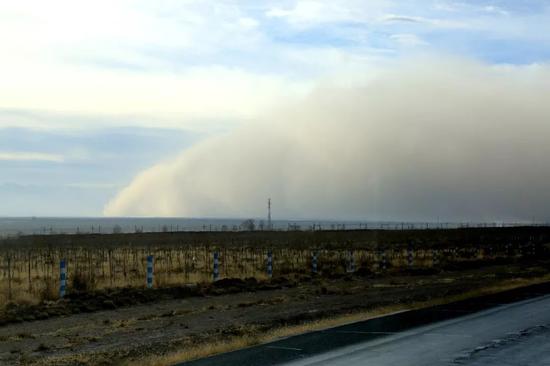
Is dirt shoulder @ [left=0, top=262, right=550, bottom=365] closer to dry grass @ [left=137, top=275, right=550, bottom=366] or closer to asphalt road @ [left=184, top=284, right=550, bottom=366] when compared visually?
dry grass @ [left=137, top=275, right=550, bottom=366]

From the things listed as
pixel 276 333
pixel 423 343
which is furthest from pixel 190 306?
pixel 423 343

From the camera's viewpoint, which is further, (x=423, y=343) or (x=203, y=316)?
(x=203, y=316)

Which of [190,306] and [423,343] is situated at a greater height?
[423,343]

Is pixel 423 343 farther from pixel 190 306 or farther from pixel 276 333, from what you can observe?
pixel 190 306

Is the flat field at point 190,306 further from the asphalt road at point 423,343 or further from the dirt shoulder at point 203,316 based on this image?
the asphalt road at point 423,343

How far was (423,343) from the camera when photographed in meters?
12.4

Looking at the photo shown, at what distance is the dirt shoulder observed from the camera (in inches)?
518

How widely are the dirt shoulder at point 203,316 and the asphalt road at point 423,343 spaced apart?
1.78 metres

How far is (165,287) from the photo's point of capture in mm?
25188

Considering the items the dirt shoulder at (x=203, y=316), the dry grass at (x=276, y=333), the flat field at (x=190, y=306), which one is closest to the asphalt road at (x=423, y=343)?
the dry grass at (x=276, y=333)

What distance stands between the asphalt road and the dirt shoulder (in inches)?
70.0

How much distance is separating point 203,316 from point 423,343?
776 centimetres

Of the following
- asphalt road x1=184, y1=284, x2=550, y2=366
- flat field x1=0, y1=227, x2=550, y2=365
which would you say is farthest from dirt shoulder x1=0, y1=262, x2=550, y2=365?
asphalt road x1=184, y1=284, x2=550, y2=366

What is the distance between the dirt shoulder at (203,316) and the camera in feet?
43.1
